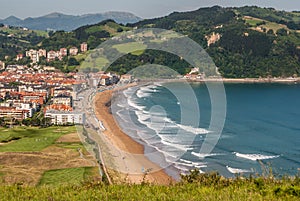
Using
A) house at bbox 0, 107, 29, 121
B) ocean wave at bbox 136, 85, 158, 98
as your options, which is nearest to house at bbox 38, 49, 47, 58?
ocean wave at bbox 136, 85, 158, 98

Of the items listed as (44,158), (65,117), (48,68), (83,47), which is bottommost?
(48,68)

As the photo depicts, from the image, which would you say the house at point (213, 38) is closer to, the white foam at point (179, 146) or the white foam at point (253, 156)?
the white foam at point (179, 146)

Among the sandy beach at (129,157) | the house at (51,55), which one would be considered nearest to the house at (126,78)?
the house at (51,55)

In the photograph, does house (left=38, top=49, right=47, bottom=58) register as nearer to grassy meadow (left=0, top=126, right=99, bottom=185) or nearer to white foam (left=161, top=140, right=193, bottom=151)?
grassy meadow (left=0, top=126, right=99, bottom=185)

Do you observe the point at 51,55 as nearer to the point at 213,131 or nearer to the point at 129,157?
the point at 213,131

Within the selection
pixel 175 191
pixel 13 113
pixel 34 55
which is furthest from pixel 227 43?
pixel 175 191
